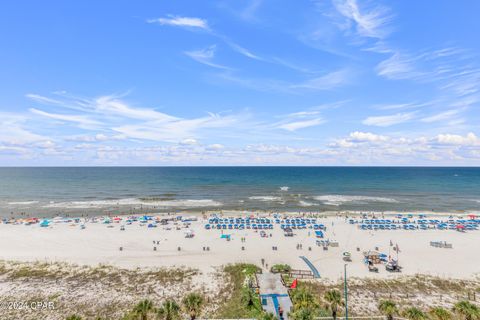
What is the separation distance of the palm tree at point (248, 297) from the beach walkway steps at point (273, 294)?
0.99m

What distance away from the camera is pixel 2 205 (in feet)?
236

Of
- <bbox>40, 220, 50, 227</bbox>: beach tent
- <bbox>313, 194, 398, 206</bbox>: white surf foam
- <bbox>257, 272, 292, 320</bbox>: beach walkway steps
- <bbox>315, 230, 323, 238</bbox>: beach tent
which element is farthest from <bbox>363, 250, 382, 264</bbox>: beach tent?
<bbox>40, 220, 50, 227</bbox>: beach tent

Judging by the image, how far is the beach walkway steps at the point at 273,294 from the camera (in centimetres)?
2216

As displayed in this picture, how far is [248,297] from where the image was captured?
2309 cm

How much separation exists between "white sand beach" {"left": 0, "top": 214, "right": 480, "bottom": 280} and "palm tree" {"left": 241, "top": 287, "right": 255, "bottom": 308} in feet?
24.6

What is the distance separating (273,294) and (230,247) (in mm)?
14905

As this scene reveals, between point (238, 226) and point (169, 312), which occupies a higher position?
point (169, 312)

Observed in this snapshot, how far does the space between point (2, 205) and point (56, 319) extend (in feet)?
238

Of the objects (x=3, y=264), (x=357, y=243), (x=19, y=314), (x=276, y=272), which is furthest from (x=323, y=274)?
(x=3, y=264)

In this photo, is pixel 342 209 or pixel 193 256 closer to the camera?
pixel 193 256

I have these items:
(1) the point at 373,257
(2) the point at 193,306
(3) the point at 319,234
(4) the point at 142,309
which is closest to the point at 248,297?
(2) the point at 193,306

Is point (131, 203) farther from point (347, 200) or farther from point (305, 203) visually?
point (347, 200)

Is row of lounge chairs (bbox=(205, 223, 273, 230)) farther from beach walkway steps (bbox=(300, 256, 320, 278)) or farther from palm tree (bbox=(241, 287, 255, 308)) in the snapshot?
palm tree (bbox=(241, 287, 255, 308))

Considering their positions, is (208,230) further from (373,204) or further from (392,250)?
(373,204)
